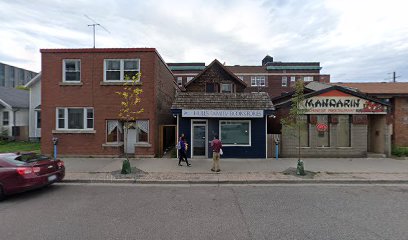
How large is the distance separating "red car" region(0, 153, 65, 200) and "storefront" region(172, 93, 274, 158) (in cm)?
656

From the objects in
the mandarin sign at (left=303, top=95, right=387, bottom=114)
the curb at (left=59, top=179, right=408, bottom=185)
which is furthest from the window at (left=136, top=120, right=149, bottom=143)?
the mandarin sign at (left=303, top=95, right=387, bottom=114)

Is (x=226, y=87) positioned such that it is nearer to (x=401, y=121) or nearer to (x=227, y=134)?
(x=227, y=134)

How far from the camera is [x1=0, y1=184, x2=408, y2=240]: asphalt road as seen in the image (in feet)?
15.2

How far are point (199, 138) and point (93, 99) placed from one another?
6.66m

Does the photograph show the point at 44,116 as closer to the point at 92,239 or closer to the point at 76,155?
the point at 76,155

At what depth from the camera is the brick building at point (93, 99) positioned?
13.5m

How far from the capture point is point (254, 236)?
177 inches

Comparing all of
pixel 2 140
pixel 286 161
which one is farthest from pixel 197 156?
pixel 2 140

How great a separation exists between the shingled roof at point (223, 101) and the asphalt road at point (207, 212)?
217 inches

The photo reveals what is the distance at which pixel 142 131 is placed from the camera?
45.1ft

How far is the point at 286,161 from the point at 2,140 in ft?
77.2

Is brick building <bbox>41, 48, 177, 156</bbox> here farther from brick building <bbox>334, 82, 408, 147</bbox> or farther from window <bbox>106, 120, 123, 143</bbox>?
brick building <bbox>334, 82, 408, 147</bbox>

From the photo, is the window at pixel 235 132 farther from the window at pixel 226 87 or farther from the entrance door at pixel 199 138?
the window at pixel 226 87

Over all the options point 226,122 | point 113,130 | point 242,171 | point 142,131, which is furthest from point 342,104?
point 113,130
